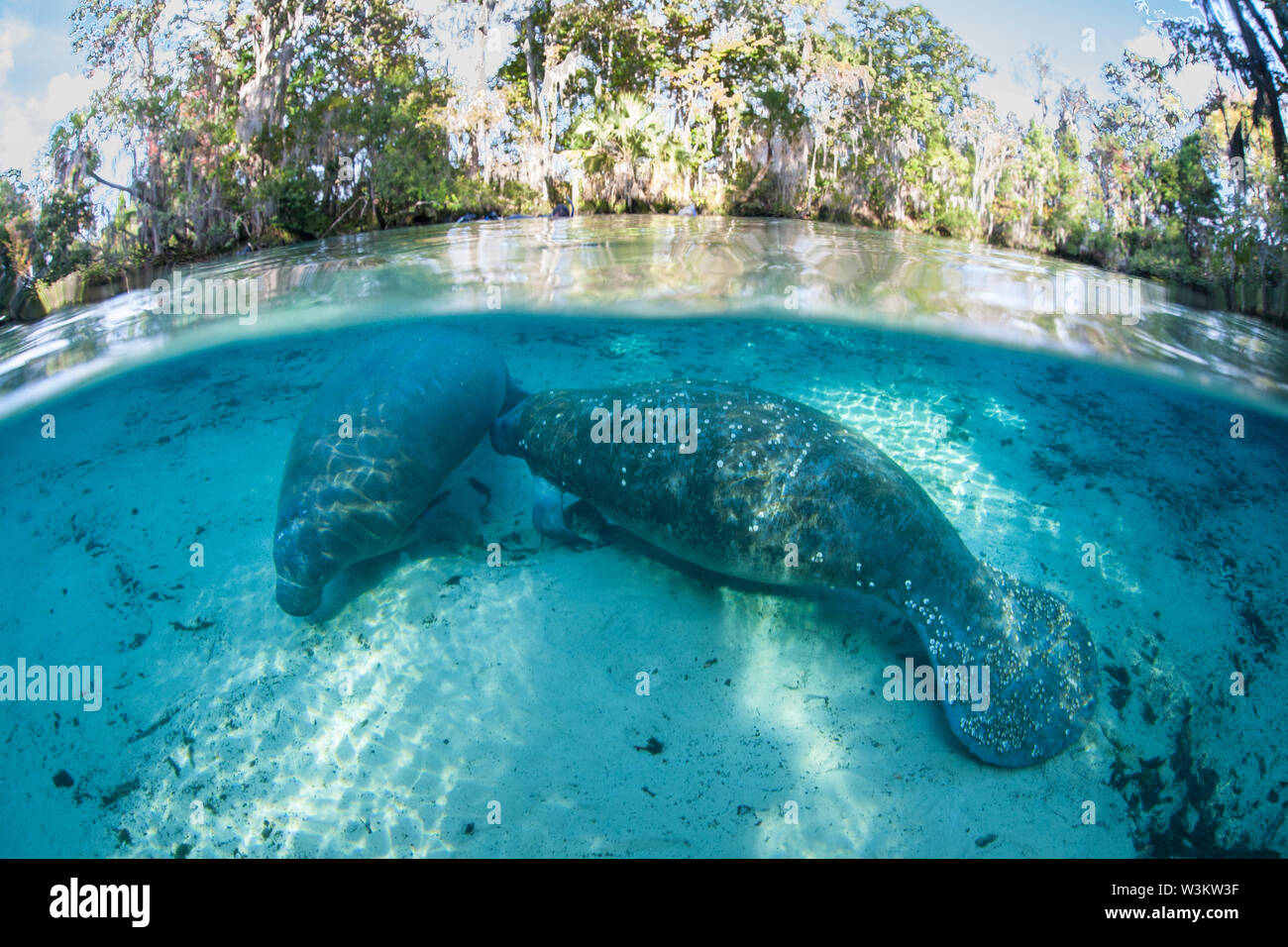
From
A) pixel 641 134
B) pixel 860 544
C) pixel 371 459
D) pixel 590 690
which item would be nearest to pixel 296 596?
pixel 371 459

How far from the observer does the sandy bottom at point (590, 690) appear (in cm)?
333

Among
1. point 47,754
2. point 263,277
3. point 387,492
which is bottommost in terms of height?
point 47,754

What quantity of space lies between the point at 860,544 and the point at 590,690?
1.90m

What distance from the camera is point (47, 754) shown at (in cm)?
392

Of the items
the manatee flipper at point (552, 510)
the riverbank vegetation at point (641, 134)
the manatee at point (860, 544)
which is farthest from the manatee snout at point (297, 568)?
the riverbank vegetation at point (641, 134)

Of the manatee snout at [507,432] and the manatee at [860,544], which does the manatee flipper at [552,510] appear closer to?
the manatee snout at [507,432]

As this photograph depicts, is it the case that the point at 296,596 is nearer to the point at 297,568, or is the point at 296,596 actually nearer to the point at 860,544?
the point at 297,568

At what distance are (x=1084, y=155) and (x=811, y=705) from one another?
11476mm

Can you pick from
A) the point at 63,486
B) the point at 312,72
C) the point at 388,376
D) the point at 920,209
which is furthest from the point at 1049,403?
the point at 312,72

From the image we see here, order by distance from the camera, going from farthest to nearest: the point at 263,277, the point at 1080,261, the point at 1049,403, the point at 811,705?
the point at 1080,261 → the point at 263,277 → the point at 1049,403 → the point at 811,705

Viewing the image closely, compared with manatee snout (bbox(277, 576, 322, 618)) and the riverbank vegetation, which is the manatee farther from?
the riverbank vegetation

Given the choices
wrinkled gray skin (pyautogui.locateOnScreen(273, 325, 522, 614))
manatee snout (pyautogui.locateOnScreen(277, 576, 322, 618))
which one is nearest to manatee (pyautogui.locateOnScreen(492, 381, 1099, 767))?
wrinkled gray skin (pyautogui.locateOnScreen(273, 325, 522, 614))

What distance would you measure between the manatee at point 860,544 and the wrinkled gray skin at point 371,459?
5.44ft

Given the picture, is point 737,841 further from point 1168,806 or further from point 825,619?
point 1168,806
